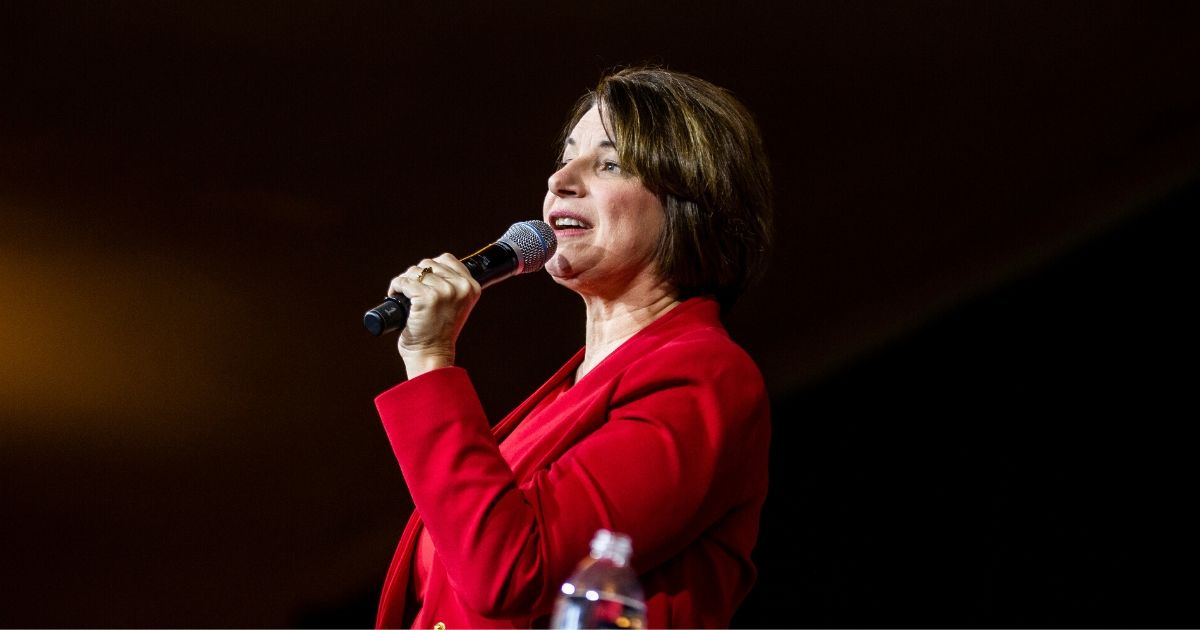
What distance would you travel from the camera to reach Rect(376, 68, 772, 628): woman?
116 cm

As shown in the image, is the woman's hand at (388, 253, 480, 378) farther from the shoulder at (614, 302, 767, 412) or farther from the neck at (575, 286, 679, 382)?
the neck at (575, 286, 679, 382)

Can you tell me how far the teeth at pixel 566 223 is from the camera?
1476 millimetres

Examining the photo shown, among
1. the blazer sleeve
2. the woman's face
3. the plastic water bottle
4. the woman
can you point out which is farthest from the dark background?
the plastic water bottle

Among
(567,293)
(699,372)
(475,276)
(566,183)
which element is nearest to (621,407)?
(699,372)

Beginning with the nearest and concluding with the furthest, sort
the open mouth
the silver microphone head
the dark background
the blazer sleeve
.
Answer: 1. the blazer sleeve
2. the silver microphone head
3. the open mouth
4. the dark background

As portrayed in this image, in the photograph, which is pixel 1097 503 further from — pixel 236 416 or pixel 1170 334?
pixel 236 416

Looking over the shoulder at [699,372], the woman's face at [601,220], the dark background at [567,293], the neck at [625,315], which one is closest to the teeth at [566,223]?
the woman's face at [601,220]

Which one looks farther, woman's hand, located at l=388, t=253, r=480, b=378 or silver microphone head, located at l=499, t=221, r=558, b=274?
silver microphone head, located at l=499, t=221, r=558, b=274

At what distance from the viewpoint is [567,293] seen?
2.64m

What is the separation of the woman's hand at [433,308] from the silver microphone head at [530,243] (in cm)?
12

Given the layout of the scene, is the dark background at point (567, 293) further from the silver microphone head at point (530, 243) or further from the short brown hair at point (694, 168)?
the silver microphone head at point (530, 243)

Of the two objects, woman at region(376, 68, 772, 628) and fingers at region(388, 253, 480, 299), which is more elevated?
fingers at region(388, 253, 480, 299)

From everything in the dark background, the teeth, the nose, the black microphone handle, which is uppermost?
the nose

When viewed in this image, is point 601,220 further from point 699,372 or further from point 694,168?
point 699,372
